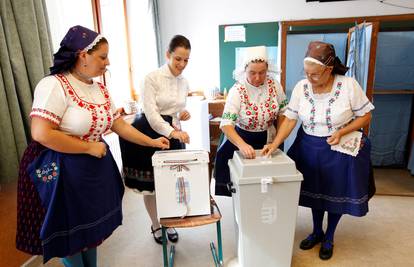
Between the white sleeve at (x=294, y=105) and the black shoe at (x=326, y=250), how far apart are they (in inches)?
33.9

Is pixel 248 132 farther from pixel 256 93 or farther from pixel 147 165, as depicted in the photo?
pixel 147 165

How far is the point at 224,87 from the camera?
12.4 ft

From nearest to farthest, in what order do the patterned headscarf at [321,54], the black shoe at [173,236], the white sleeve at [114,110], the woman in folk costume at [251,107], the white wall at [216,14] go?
the white sleeve at [114,110], the patterned headscarf at [321,54], the woman in folk costume at [251,107], the black shoe at [173,236], the white wall at [216,14]

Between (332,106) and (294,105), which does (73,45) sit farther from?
(332,106)

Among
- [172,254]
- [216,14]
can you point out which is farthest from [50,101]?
[216,14]

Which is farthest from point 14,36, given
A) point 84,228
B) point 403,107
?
point 403,107

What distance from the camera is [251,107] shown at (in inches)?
68.4

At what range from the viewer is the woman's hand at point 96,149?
1.25 m

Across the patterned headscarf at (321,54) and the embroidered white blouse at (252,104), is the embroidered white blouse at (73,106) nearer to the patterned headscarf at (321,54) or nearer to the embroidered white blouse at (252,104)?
the embroidered white blouse at (252,104)

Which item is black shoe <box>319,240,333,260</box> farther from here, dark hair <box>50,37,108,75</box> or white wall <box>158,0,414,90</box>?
white wall <box>158,0,414,90</box>

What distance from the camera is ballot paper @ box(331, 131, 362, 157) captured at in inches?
64.2

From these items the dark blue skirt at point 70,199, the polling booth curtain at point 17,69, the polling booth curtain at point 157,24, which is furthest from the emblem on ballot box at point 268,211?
the polling booth curtain at point 157,24

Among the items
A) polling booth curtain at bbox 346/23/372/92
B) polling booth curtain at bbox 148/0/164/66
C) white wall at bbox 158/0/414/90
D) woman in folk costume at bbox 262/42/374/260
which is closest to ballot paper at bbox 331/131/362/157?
woman in folk costume at bbox 262/42/374/260

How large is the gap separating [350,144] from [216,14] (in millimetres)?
2585
